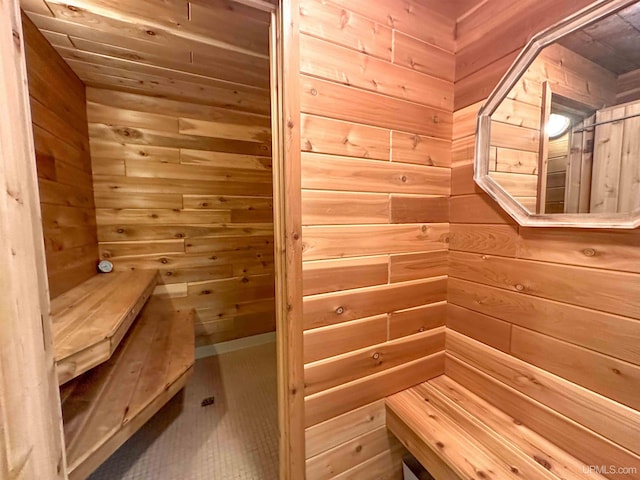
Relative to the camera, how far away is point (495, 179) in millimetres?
1106

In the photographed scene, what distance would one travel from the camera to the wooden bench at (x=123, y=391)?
979 mm

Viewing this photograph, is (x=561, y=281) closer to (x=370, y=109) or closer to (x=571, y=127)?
(x=571, y=127)

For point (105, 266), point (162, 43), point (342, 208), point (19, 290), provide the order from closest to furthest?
point (19, 290), point (342, 208), point (162, 43), point (105, 266)

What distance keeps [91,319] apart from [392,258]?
4.58 ft

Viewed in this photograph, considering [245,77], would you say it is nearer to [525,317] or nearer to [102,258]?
[102,258]

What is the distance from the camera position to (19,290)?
2.12 feet

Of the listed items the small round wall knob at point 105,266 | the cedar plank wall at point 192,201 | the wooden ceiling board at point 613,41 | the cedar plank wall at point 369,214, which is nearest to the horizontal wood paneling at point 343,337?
the cedar plank wall at point 369,214

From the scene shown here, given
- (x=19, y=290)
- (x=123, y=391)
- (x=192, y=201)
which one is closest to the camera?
(x=19, y=290)

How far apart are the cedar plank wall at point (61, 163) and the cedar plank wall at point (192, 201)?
165mm

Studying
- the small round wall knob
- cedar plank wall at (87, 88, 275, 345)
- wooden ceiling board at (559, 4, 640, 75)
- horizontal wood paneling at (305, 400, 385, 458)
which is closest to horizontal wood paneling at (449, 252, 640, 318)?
wooden ceiling board at (559, 4, 640, 75)

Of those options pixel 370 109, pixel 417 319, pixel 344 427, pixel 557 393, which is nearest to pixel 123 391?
pixel 344 427

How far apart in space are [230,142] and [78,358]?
1.97 meters

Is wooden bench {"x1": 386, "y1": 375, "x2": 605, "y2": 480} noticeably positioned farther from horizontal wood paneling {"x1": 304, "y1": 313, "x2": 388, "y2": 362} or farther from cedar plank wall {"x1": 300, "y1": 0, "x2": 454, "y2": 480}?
horizontal wood paneling {"x1": 304, "y1": 313, "x2": 388, "y2": 362}

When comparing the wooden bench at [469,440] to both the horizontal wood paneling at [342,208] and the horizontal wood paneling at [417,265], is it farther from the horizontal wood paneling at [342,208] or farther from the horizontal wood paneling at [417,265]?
the horizontal wood paneling at [342,208]
